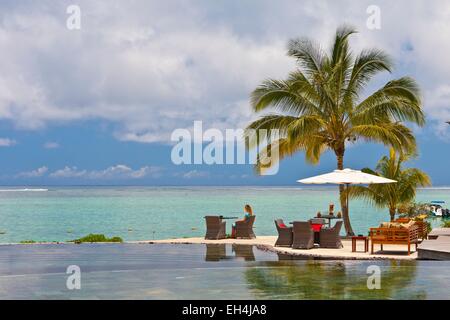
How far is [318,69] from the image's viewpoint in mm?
25203

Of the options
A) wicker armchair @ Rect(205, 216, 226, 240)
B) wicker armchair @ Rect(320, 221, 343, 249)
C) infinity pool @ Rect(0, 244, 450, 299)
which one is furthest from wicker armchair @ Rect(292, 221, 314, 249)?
wicker armchair @ Rect(205, 216, 226, 240)

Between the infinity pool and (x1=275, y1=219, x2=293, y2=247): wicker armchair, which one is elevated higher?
(x1=275, y1=219, x2=293, y2=247): wicker armchair

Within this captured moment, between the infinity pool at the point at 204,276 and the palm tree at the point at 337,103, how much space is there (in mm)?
6992

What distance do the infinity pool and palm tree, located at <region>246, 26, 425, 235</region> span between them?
22.9 ft

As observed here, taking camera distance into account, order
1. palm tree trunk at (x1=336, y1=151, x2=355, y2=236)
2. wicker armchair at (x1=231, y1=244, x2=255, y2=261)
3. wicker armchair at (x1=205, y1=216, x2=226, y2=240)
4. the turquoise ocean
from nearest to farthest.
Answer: wicker armchair at (x1=231, y1=244, x2=255, y2=261) → wicker armchair at (x1=205, y1=216, x2=226, y2=240) → palm tree trunk at (x1=336, y1=151, x2=355, y2=236) → the turquoise ocean

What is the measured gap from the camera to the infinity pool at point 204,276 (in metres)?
11.2

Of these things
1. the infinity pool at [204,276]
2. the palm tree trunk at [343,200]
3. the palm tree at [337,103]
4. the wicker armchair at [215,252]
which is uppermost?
the palm tree at [337,103]

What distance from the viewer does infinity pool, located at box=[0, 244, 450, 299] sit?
11.2 m

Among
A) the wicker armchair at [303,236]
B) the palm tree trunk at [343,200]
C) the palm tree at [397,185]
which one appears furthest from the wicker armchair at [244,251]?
the palm tree at [397,185]

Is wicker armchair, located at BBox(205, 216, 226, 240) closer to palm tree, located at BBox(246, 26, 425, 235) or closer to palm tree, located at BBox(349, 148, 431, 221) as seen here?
palm tree, located at BBox(246, 26, 425, 235)

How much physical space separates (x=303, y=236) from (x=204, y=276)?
6.04 metres

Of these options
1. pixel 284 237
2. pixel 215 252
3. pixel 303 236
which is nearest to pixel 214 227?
pixel 284 237

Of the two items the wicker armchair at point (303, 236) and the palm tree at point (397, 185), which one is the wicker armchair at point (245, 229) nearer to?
the wicker armchair at point (303, 236)
